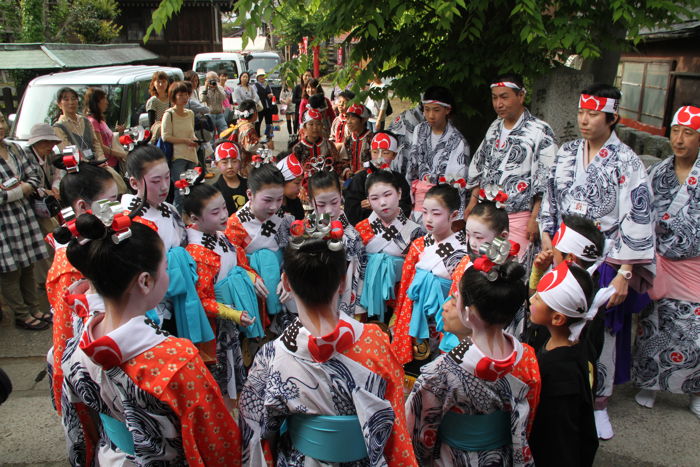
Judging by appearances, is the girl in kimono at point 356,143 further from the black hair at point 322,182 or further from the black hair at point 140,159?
the black hair at point 140,159

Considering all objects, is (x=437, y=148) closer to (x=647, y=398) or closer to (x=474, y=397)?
(x=647, y=398)

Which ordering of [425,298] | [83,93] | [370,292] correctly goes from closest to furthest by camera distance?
1. [425,298]
2. [370,292]
3. [83,93]

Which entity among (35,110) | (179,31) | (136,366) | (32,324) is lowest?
(32,324)

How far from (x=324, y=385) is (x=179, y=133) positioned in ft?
19.3

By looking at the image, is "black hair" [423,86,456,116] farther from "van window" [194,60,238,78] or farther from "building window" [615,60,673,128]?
"van window" [194,60,238,78]

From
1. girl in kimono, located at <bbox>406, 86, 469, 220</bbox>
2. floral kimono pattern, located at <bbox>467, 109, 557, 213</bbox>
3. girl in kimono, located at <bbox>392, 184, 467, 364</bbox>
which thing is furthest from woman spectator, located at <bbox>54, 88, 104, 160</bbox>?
floral kimono pattern, located at <bbox>467, 109, 557, 213</bbox>

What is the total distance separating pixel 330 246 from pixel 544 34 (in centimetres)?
276

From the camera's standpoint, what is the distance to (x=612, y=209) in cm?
337

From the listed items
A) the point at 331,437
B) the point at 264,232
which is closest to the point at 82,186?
the point at 264,232

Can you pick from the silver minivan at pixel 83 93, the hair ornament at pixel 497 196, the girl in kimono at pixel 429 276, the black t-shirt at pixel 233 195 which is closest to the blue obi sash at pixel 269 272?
the girl in kimono at pixel 429 276

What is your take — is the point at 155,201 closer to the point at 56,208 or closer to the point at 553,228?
the point at 56,208

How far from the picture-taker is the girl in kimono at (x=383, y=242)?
11.9 ft

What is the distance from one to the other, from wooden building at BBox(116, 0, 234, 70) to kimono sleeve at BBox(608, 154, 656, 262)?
24430 millimetres

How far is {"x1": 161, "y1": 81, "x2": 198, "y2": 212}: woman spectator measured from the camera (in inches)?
274
